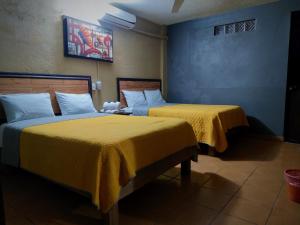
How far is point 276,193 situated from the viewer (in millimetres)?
1975

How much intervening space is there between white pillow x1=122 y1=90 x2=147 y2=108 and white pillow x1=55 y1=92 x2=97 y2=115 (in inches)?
42.6

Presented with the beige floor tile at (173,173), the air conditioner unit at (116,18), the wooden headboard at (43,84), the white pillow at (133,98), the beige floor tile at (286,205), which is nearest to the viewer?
the beige floor tile at (286,205)

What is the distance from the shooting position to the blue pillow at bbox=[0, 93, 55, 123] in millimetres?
2367

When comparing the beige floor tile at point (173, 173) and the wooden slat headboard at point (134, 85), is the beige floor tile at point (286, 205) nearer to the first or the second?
the beige floor tile at point (173, 173)

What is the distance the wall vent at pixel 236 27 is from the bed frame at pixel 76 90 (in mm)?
2810

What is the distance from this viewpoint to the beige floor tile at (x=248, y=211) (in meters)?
1.60

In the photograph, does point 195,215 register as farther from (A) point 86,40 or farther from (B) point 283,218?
(A) point 86,40

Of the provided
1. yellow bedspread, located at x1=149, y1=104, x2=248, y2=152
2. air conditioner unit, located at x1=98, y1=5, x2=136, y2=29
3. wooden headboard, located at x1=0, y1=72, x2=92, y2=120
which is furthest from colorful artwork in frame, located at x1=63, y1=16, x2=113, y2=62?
yellow bedspread, located at x1=149, y1=104, x2=248, y2=152

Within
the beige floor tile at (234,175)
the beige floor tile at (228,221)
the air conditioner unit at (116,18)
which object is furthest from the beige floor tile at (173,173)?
the air conditioner unit at (116,18)

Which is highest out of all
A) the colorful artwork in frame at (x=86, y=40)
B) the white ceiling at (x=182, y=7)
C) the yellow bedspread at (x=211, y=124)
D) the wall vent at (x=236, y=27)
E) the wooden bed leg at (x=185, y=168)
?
the white ceiling at (x=182, y=7)

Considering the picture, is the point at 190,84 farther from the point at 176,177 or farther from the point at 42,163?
the point at 42,163

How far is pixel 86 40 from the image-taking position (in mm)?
3404

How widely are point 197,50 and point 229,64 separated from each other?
0.79 m

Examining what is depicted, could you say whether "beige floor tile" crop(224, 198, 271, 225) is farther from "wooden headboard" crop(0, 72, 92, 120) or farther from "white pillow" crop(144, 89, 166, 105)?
"white pillow" crop(144, 89, 166, 105)
